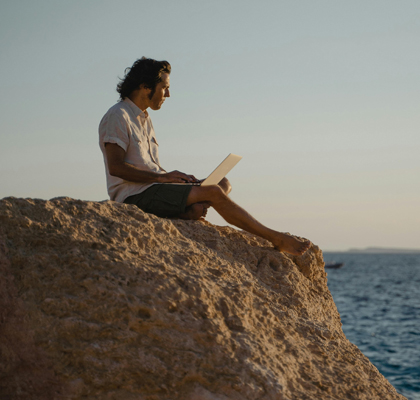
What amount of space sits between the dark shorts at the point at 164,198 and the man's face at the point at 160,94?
77 cm

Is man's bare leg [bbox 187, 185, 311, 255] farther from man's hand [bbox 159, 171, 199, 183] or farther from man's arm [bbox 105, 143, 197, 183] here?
man's arm [bbox 105, 143, 197, 183]

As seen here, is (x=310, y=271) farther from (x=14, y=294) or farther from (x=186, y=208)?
(x=14, y=294)

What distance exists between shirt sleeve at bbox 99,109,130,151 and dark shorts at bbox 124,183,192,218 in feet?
1.26

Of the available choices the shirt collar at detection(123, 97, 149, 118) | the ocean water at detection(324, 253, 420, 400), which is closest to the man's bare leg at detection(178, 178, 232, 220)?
the shirt collar at detection(123, 97, 149, 118)

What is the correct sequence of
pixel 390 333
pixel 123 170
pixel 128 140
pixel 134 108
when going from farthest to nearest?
pixel 390 333 → pixel 134 108 → pixel 128 140 → pixel 123 170

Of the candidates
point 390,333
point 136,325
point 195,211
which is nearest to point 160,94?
point 195,211

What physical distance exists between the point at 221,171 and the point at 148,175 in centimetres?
54

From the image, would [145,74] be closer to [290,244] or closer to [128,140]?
[128,140]

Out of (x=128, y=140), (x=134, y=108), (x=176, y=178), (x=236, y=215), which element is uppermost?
(x=134, y=108)

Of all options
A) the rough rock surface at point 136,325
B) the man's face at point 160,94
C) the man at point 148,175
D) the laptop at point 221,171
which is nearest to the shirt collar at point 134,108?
the man at point 148,175

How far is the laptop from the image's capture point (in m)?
3.73

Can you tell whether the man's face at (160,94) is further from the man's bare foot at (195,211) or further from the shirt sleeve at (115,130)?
the man's bare foot at (195,211)

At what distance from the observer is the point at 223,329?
2758 mm

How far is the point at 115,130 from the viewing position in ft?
12.6
